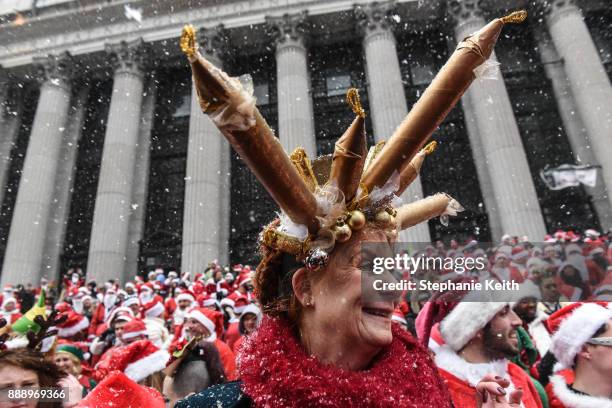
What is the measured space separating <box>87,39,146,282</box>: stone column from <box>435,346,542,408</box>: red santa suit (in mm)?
17944

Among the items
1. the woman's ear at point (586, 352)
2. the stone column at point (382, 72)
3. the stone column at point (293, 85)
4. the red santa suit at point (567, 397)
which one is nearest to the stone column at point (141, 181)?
the stone column at point (293, 85)

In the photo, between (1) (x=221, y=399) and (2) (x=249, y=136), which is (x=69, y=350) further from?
(2) (x=249, y=136)

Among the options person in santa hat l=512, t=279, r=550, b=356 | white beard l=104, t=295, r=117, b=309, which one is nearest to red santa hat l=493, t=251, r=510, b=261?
person in santa hat l=512, t=279, r=550, b=356

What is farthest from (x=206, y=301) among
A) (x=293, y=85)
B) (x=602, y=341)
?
(x=293, y=85)

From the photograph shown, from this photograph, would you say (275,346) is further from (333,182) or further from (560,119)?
(560,119)

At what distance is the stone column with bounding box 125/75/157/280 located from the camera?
2153 cm

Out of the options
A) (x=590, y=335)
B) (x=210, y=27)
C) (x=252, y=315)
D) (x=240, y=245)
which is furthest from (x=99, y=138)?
(x=590, y=335)

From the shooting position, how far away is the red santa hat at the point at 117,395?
287 cm

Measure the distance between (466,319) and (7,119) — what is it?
28045 millimetres

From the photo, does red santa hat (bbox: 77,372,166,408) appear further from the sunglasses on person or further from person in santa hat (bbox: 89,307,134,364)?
person in santa hat (bbox: 89,307,134,364)

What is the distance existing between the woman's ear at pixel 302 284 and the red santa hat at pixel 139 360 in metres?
3.52

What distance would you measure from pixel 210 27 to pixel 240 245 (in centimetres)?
1033

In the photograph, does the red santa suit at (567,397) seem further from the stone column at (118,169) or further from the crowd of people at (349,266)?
the stone column at (118,169)

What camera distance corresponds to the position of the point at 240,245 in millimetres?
20797
